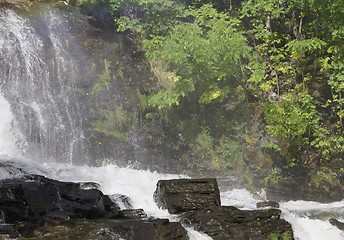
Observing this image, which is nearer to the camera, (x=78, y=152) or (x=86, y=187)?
(x=86, y=187)

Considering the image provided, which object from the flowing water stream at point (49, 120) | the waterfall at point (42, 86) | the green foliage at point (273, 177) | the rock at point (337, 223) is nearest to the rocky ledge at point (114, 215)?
the flowing water stream at point (49, 120)

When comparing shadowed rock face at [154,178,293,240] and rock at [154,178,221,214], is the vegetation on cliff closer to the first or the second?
rock at [154,178,221,214]

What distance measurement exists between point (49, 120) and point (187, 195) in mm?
7611

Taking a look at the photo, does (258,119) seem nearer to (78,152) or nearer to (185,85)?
(185,85)

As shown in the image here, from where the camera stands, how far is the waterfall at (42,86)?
49.5 feet

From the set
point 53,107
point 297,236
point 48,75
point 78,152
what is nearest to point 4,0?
point 48,75

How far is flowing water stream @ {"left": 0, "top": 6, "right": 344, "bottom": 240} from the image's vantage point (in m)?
12.2

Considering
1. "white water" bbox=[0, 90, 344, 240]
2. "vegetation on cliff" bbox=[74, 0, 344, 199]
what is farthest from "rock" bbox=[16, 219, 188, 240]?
"vegetation on cliff" bbox=[74, 0, 344, 199]

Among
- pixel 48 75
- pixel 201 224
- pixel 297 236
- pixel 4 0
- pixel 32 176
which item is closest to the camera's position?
pixel 201 224

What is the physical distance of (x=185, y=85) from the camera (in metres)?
15.9

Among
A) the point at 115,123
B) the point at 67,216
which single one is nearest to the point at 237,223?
the point at 67,216

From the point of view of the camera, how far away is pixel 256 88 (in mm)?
17172

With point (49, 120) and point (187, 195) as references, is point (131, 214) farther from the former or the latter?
point (49, 120)

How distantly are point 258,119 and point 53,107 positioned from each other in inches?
293
